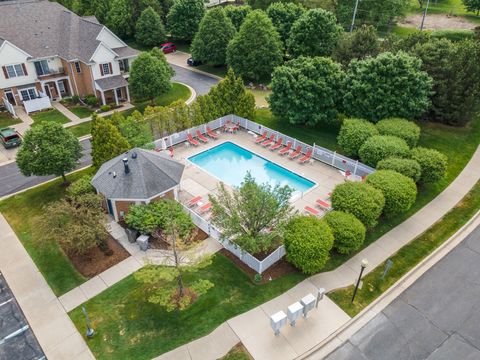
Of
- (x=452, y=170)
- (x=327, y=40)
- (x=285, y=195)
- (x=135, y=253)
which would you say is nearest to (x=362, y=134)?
(x=452, y=170)

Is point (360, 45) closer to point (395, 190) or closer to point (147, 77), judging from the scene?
point (395, 190)

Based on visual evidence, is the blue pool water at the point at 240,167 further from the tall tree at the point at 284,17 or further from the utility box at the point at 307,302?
the tall tree at the point at 284,17

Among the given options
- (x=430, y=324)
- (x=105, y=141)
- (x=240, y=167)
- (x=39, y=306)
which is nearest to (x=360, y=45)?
(x=240, y=167)

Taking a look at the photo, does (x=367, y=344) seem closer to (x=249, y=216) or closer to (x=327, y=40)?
(x=249, y=216)

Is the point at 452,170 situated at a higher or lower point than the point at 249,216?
lower

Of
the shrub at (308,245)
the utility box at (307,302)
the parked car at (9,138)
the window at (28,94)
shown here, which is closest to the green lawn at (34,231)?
the parked car at (9,138)

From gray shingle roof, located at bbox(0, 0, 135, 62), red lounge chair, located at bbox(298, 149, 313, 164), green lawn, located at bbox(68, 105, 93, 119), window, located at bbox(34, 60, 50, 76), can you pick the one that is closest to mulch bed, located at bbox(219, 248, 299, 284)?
red lounge chair, located at bbox(298, 149, 313, 164)

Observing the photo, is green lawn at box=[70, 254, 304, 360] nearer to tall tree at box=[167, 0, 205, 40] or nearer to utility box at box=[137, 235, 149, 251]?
utility box at box=[137, 235, 149, 251]
